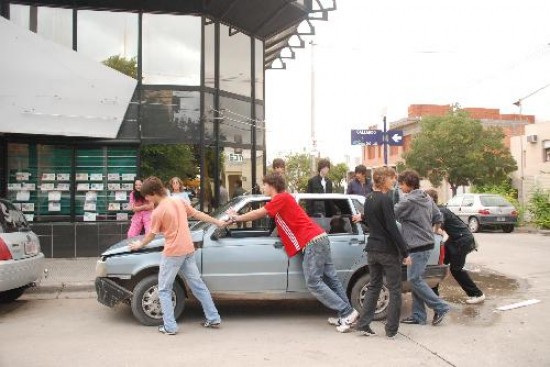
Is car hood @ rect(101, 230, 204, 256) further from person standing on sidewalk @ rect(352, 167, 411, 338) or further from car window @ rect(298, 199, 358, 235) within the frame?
person standing on sidewalk @ rect(352, 167, 411, 338)

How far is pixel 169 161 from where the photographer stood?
43.5ft

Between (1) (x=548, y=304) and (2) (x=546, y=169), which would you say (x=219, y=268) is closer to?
→ (1) (x=548, y=304)

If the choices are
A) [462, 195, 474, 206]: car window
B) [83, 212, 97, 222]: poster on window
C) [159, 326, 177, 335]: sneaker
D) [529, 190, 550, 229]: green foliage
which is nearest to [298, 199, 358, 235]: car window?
[159, 326, 177, 335]: sneaker

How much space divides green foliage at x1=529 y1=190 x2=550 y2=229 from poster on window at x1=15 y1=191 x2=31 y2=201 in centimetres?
1897

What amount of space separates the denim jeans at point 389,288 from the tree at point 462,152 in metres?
25.7

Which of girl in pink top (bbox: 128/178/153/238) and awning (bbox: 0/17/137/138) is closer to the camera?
girl in pink top (bbox: 128/178/153/238)

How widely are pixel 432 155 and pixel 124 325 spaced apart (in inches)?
1078

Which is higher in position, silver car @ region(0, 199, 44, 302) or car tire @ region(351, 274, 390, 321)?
silver car @ region(0, 199, 44, 302)

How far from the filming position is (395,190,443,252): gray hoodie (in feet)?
22.0

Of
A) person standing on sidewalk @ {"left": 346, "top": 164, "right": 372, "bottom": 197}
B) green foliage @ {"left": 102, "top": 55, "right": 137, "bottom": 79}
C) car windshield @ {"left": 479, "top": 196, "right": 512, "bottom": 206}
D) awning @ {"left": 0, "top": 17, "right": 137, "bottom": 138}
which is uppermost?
green foliage @ {"left": 102, "top": 55, "right": 137, "bottom": 79}

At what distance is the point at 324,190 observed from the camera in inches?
374

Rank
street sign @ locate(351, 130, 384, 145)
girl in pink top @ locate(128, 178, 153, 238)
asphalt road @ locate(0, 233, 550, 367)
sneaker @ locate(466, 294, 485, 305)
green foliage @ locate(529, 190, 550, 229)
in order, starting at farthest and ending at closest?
1. green foliage @ locate(529, 190, 550, 229)
2. street sign @ locate(351, 130, 384, 145)
3. girl in pink top @ locate(128, 178, 153, 238)
4. sneaker @ locate(466, 294, 485, 305)
5. asphalt road @ locate(0, 233, 550, 367)

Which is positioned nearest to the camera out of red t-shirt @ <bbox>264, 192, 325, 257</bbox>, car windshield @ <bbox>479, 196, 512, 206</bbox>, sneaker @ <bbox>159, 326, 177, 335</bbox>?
sneaker @ <bbox>159, 326, 177, 335</bbox>

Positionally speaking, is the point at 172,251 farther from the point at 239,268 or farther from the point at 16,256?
the point at 16,256
